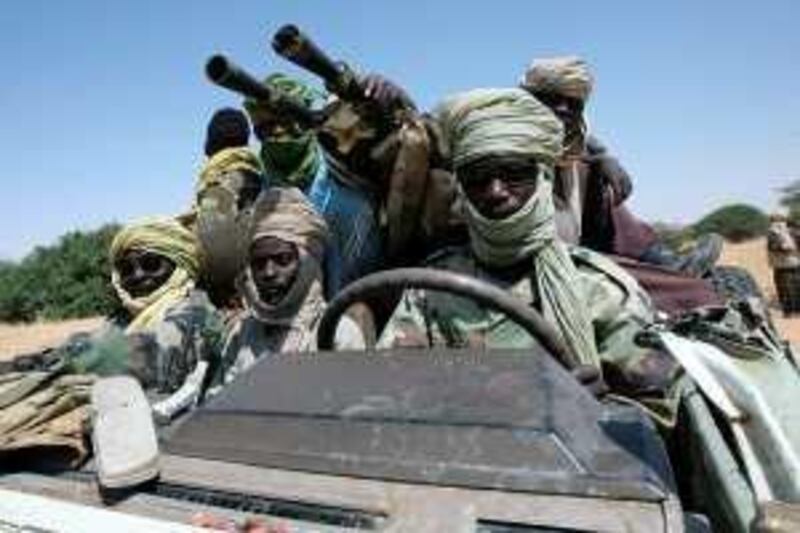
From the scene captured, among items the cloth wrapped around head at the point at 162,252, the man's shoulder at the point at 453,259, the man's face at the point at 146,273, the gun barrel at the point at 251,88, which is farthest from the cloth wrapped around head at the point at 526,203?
the man's face at the point at 146,273

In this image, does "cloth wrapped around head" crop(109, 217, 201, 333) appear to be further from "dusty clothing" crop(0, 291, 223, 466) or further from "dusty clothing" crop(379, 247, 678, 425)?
"dusty clothing" crop(379, 247, 678, 425)

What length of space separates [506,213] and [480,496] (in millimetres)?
1677

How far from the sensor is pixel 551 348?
2699 millimetres

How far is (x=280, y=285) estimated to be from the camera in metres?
4.21

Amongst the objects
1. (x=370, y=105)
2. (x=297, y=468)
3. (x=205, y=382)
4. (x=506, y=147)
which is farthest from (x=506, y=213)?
(x=297, y=468)

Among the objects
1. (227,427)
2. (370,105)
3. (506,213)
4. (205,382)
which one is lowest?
(205,382)

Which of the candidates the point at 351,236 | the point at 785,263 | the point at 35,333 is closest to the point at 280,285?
the point at 351,236

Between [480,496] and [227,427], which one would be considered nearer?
[480,496]

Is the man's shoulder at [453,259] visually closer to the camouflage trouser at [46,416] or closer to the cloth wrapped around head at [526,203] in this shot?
the cloth wrapped around head at [526,203]

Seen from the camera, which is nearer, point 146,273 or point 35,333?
point 146,273

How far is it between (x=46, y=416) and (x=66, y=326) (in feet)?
Result: 105

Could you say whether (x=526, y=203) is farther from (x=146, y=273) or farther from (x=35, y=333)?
(x=35, y=333)

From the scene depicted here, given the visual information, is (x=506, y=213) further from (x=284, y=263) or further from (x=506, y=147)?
(x=284, y=263)

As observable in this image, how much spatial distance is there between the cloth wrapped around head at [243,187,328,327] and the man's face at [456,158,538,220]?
2.87ft
